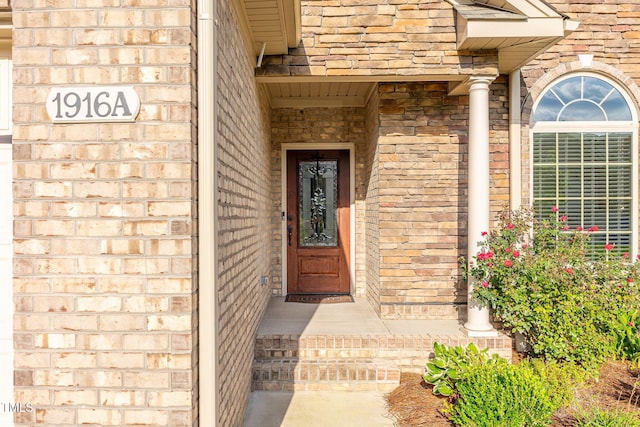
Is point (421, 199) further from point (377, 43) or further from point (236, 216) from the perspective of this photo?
point (236, 216)

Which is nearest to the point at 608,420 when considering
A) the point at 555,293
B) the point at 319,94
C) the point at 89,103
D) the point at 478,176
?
the point at 555,293

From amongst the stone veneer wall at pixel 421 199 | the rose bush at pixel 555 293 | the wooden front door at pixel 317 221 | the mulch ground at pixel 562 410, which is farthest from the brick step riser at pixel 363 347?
the wooden front door at pixel 317 221

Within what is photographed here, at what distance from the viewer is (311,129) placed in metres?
5.49

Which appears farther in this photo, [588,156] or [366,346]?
[588,156]

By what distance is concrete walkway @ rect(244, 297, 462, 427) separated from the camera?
2961 mm

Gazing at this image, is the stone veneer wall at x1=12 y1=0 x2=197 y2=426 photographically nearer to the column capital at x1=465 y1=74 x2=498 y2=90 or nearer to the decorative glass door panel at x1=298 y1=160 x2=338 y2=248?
the column capital at x1=465 y1=74 x2=498 y2=90

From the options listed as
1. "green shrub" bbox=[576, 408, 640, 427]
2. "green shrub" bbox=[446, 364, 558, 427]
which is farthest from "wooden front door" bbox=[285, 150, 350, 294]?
"green shrub" bbox=[576, 408, 640, 427]

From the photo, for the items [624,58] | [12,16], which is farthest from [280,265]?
[624,58]

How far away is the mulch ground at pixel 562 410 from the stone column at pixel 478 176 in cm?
79

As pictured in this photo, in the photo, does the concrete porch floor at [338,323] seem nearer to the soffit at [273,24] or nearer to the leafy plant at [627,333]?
the leafy plant at [627,333]

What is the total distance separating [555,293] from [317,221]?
10.1ft

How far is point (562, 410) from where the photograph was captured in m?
2.84

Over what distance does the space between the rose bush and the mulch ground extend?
0.17 m

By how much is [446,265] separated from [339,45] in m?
2.51
